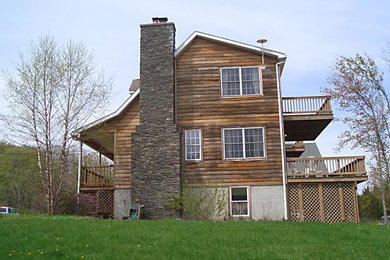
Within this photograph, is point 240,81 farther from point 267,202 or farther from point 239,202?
point 267,202

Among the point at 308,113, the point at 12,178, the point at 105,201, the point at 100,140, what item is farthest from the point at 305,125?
the point at 12,178

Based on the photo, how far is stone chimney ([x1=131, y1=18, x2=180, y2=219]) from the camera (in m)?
18.7

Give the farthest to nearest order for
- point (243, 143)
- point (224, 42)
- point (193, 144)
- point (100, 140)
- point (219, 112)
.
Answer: point (100, 140), point (224, 42), point (219, 112), point (193, 144), point (243, 143)

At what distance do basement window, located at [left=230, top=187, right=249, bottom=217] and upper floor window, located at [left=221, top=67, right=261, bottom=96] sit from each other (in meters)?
4.45

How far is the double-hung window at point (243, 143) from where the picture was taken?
19.6 metres

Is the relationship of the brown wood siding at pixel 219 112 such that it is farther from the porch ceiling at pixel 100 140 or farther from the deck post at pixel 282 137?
the porch ceiling at pixel 100 140

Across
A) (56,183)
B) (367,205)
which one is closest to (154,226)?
(56,183)

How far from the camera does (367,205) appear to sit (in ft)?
144

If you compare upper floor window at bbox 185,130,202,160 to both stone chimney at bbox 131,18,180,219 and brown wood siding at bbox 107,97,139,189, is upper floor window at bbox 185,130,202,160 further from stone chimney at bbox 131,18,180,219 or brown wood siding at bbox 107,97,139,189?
brown wood siding at bbox 107,97,139,189

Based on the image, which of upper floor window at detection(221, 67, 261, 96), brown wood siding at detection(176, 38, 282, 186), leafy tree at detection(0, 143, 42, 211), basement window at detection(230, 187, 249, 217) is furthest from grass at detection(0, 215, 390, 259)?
leafy tree at detection(0, 143, 42, 211)

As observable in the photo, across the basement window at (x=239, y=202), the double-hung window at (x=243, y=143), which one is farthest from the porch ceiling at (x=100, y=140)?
the basement window at (x=239, y=202)

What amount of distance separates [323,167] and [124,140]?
927 cm

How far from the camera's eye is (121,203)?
65.6 feet

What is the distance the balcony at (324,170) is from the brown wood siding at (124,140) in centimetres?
737
